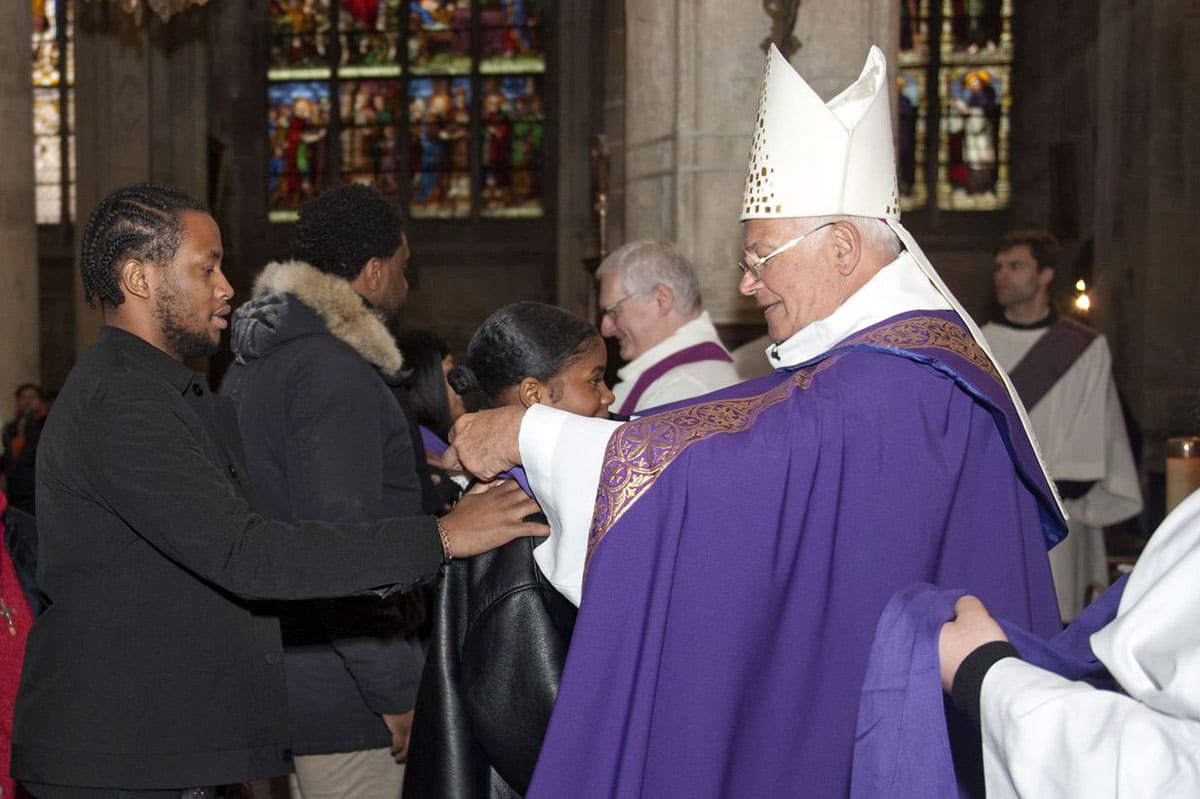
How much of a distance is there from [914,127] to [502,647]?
13955 mm

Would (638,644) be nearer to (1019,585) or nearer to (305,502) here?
(1019,585)

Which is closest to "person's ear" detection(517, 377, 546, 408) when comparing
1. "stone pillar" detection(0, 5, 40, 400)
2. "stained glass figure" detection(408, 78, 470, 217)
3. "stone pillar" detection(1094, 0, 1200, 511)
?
"stone pillar" detection(0, 5, 40, 400)

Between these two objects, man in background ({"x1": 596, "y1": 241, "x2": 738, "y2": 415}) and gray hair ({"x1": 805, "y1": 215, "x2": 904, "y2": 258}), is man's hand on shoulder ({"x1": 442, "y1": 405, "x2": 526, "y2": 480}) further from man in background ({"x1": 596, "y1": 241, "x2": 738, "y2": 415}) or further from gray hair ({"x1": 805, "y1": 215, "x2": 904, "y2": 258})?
man in background ({"x1": 596, "y1": 241, "x2": 738, "y2": 415})

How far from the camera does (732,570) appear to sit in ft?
7.56

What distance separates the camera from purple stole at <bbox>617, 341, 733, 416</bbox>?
4.31 m

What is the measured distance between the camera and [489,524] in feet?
7.82

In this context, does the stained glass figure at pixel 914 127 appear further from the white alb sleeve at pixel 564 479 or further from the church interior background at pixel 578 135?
the white alb sleeve at pixel 564 479

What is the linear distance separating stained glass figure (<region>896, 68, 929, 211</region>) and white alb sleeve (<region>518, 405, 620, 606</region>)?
13.3 meters

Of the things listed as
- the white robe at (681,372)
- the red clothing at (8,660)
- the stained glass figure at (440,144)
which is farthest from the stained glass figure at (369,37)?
the red clothing at (8,660)

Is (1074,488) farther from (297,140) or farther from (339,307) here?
(297,140)

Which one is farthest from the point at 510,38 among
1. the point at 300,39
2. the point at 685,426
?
the point at 685,426

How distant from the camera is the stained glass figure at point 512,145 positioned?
17.0 metres

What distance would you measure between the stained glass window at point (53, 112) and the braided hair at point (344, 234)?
576 inches

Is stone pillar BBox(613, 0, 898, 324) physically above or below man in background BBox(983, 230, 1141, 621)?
above
